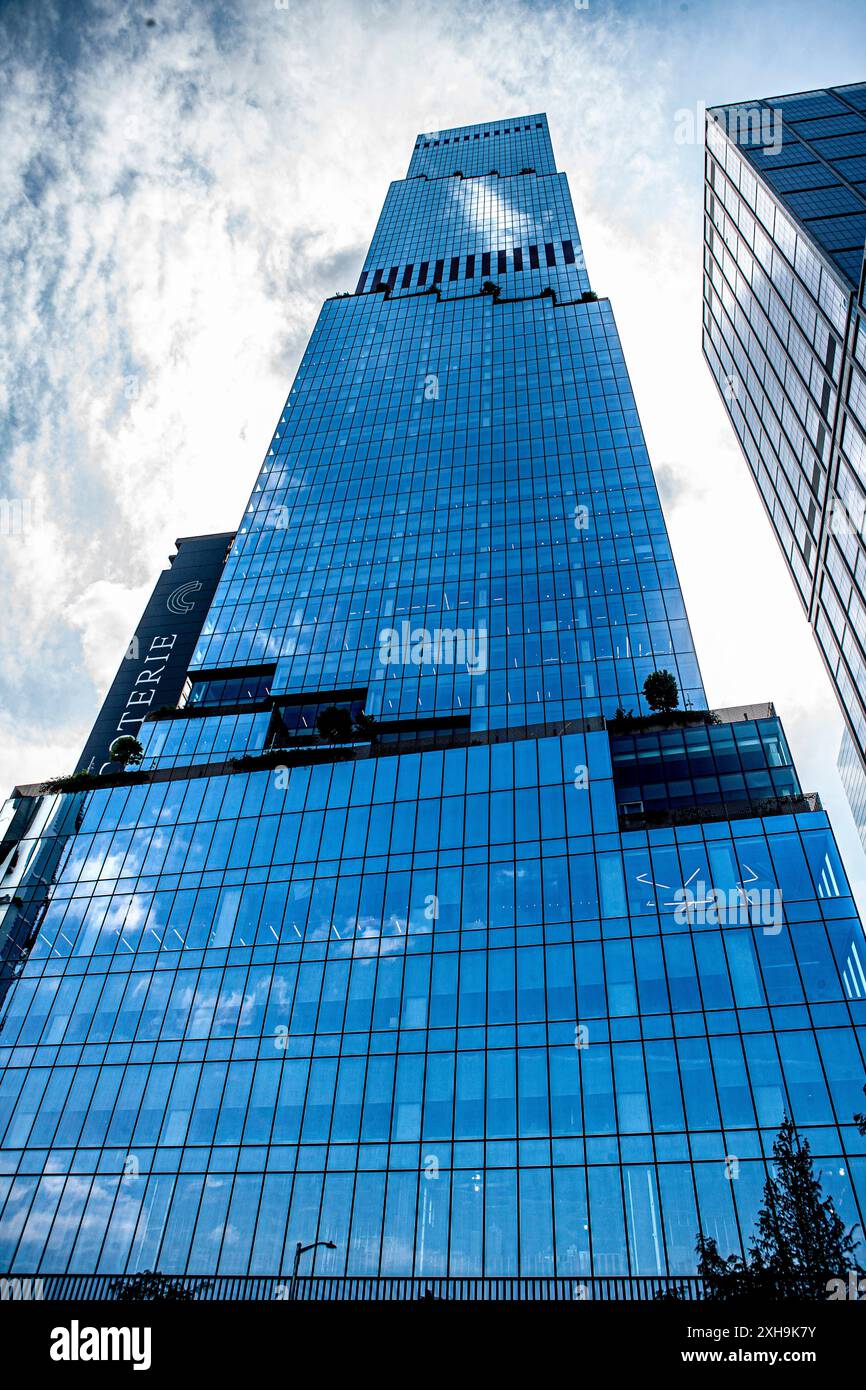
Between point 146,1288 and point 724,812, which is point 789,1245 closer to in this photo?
point 724,812

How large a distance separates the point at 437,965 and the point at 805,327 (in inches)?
2315

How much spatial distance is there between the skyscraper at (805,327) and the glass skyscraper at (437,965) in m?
14.0

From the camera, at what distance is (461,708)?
7194 cm

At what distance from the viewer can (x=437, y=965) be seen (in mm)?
44250

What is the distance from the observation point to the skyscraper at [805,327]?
6116cm

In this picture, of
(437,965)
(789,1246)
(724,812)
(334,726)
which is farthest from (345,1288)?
(334,726)

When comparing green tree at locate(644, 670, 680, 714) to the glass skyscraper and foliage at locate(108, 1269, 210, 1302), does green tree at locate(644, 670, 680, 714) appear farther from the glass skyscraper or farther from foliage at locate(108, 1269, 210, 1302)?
foliage at locate(108, 1269, 210, 1302)

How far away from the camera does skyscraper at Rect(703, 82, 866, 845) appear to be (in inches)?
2408
